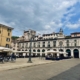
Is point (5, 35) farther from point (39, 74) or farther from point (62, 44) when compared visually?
point (39, 74)

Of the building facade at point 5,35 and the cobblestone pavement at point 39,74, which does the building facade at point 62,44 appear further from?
the cobblestone pavement at point 39,74

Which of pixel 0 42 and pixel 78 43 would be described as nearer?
pixel 0 42

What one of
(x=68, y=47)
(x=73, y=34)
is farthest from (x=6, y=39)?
(x=73, y=34)

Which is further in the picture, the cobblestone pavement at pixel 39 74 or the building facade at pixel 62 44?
the building facade at pixel 62 44

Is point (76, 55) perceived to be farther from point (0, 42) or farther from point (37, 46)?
point (0, 42)

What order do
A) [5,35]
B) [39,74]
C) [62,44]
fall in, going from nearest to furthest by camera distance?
1. [39,74]
2. [5,35]
3. [62,44]

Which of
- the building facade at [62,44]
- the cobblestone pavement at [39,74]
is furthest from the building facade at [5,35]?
the cobblestone pavement at [39,74]

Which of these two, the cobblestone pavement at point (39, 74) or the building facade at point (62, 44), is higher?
the building facade at point (62, 44)

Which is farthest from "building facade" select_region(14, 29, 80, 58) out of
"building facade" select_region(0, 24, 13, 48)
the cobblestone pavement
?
the cobblestone pavement

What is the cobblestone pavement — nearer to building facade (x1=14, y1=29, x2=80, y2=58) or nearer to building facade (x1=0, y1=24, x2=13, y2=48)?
building facade (x1=0, y1=24, x2=13, y2=48)

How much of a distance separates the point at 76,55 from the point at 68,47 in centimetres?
555

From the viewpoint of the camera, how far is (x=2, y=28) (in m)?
51.0

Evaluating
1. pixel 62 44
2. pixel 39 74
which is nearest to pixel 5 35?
pixel 62 44

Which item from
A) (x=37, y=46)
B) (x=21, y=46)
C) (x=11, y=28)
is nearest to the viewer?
(x=11, y=28)
